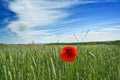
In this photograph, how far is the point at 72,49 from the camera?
3566 mm

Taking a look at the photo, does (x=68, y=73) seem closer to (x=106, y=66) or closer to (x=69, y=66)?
(x=69, y=66)

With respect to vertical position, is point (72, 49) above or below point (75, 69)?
above

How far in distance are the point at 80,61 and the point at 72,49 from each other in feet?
3.25

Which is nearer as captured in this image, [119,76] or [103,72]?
[119,76]

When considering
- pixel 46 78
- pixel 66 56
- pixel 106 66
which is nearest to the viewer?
pixel 46 78

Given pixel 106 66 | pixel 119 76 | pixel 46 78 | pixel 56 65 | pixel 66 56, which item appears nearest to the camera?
pixel 119 76

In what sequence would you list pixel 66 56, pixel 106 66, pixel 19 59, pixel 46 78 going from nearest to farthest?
pixel 46 78 → pixel 66 56 → pixel 19 59 → pixel 106 66

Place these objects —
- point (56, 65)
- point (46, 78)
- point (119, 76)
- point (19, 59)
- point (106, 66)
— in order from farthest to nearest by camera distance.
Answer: point (106, 66)
point (19, 59)
point (56, 65)
point (46, 78)
point (119, 76)

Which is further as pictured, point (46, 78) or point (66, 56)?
point (66, 56)

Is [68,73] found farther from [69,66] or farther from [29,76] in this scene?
[29,76]

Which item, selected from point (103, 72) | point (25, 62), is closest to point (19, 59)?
point (25, 62)

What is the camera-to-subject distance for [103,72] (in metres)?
3.93

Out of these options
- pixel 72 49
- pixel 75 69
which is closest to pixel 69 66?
pixel 75 69

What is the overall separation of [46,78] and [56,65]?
2.22 feet
